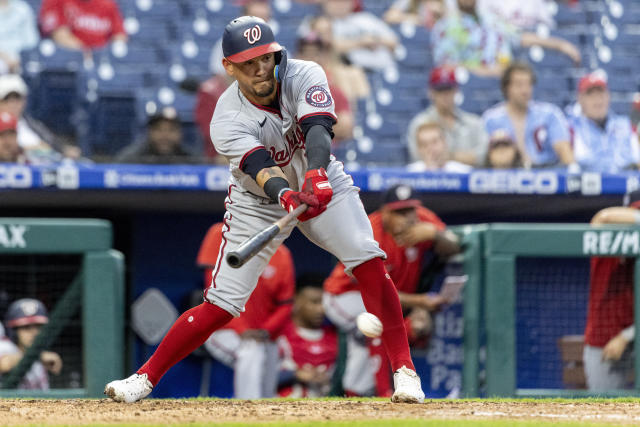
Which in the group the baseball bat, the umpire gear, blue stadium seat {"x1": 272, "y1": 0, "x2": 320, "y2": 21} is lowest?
the baseball bat

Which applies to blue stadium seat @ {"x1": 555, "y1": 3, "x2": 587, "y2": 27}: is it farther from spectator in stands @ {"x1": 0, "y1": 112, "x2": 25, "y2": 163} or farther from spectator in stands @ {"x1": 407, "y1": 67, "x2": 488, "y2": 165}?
spectator in stands @ {"x1": 0, "y1": 112, "x2": 25, "y2": 163}

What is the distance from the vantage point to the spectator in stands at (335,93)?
24.2 feet

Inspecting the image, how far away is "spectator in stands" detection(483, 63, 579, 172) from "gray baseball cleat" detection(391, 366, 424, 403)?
3.88 m

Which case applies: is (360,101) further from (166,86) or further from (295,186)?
(295,186)

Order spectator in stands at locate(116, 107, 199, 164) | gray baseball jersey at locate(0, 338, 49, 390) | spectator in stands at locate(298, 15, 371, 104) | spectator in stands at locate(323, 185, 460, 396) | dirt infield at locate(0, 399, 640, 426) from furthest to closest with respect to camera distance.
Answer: spectator in stands at locate(298, 15, 371, 104), spectator in stands at locate(116, 107, 199, 164), spectator in stands at locate(323, 185, 460, 396), gray baseball jersey at locate(0, 338, 49, 390), dirt infield at locate(0, 399, 640, 426)

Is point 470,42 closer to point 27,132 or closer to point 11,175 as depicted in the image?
point 27,132

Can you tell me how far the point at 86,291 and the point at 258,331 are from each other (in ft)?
4.04

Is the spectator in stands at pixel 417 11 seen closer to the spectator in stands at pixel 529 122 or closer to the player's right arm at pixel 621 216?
the spectator in stands at pixel 529 122

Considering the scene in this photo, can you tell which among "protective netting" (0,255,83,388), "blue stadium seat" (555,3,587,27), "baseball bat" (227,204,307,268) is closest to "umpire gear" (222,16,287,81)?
"baseball bat" (227,204,307,268)

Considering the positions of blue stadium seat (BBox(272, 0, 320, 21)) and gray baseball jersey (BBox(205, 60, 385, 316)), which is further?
blue stadium seat (BBox(272, 0, 320, 21))

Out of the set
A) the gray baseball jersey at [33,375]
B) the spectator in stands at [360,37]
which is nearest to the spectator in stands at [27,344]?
the gray baseball jersey at [33,375]

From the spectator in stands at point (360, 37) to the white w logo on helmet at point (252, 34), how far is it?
15.6 feet

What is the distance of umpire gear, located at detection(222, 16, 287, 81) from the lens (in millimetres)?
3373

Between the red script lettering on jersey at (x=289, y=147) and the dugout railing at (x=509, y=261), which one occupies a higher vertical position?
the red script lettering on jersey at (x=289, y=147)
